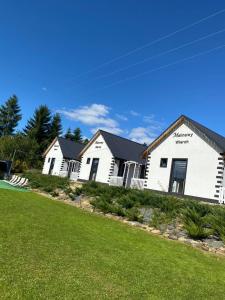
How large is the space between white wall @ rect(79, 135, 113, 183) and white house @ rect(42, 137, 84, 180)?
4.99 meters

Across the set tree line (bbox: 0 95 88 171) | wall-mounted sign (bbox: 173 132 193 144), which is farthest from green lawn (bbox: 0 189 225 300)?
tree line (bbox: 0 95 88 171)

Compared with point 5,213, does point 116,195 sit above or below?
above

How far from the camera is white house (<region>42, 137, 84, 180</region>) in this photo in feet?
142

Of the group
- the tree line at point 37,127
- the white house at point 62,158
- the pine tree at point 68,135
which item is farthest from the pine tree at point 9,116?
the white house at point 62,158

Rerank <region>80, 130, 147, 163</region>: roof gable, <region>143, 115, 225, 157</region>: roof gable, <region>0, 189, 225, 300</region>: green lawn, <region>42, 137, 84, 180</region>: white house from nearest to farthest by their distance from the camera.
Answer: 1. <region>0, 189, 225, 300</region>: green lawn
2. <region>143, 115, 225, 157</region>: roof gable
3. <region>80, 130, 147, 163</region>: roof gable
4. <region>42, 137, 84, 180</region>: white house

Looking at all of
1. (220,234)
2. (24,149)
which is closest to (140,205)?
(220,234)

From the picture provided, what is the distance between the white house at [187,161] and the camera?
21016 mm

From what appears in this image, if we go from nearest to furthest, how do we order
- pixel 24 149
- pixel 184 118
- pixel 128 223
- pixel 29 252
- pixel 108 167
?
1. pixel 29 252
2. pixel 128 223
3. pixel 184 118
4. pixel 108 167
5. pixel 24 149

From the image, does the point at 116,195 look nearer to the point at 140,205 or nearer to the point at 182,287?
the point at 140,205

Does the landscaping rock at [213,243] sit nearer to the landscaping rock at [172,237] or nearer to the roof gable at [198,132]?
the landscaping rock at [172,237]

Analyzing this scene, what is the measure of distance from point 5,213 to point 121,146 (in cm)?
2530

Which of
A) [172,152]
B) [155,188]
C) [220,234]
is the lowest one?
[220,234]

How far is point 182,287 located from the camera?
6312 millimetres

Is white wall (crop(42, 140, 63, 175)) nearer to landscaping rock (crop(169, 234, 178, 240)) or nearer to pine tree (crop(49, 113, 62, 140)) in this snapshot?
pine tree (crop(49, 113, 62, 140))
